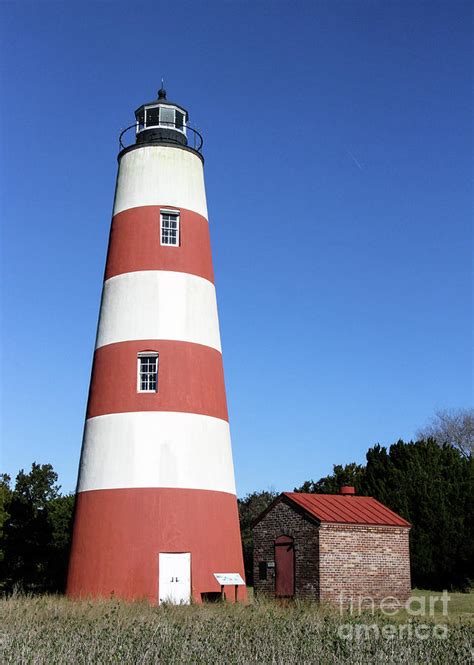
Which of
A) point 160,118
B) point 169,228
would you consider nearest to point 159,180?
point 169,228

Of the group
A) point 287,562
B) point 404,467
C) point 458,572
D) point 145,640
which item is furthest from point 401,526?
point 145,640

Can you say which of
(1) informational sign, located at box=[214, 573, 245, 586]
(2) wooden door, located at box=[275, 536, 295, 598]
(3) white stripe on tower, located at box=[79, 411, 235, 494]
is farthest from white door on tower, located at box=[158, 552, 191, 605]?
(2) wooden door, located at box=[275, 536, 295, 598]

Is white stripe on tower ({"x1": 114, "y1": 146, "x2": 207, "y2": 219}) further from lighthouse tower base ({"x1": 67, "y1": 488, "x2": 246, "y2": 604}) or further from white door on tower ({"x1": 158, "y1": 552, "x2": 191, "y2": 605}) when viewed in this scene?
white door on tower ({"x1": 158, "y1": 552, "x2": 191, "y2": 605})

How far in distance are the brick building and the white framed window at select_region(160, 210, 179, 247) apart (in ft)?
28.1

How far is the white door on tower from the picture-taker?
61.3ft

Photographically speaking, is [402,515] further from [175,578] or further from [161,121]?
[161,121]

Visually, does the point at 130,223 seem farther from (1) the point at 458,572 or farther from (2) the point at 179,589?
(1) the point at 458,572

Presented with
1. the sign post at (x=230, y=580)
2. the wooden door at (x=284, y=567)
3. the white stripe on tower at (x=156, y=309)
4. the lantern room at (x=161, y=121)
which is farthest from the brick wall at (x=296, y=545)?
the lantern room at (x=161, y=121)

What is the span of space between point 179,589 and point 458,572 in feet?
52.3

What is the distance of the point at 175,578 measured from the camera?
61.7 ft

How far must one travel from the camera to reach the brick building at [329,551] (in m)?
22.8

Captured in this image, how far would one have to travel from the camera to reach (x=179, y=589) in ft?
61.8

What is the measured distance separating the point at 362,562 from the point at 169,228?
10931 millimetres

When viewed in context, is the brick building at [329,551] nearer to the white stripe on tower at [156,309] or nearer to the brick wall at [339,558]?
the brick wall at [339,558]
